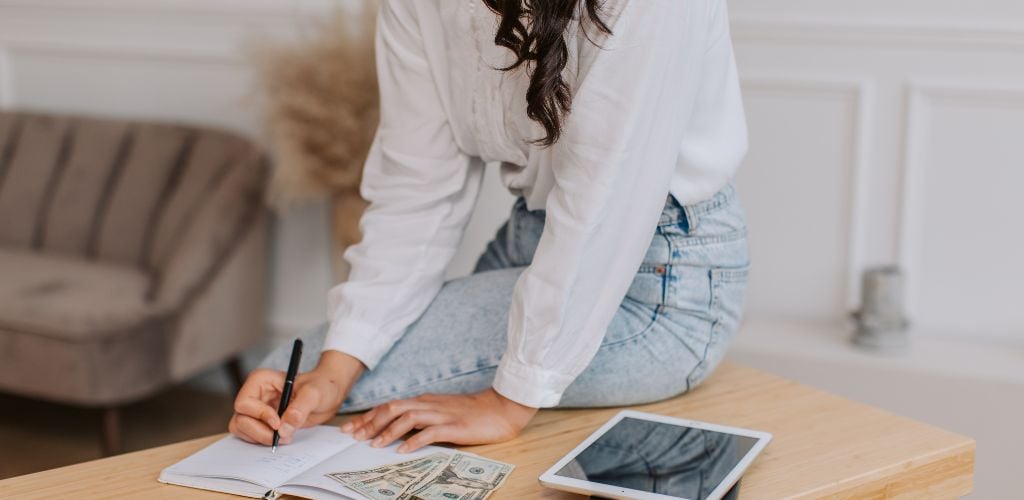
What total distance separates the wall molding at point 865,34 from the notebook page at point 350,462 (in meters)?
1.50

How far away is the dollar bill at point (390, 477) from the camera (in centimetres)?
111

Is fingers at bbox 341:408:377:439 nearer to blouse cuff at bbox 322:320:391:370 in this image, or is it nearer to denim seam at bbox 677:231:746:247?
blouse cuff at bbox 322:320:391:370

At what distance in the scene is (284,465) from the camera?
1193 mm

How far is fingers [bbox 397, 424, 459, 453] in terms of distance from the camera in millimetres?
1245

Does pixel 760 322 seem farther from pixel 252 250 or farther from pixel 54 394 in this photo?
pixel 54 394

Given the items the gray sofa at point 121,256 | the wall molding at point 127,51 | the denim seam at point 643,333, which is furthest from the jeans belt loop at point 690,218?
the wall molding at point 127,51

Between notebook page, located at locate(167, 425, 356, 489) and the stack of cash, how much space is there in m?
0.06

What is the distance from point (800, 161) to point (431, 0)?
4.20 ft

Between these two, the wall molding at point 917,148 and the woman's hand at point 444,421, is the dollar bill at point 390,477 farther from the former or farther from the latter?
the wall molding at point 917,148

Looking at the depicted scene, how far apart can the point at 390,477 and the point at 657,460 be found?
28cm

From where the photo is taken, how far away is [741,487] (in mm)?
1167

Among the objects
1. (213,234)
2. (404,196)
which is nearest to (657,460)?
(404,196)

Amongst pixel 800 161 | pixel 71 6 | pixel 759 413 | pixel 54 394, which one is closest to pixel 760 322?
pixel 800 161

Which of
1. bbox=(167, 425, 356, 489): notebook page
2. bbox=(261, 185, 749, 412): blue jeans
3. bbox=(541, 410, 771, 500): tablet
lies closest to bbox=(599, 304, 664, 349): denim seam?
bbox=(261, 185, 749, 412): blue jeans
